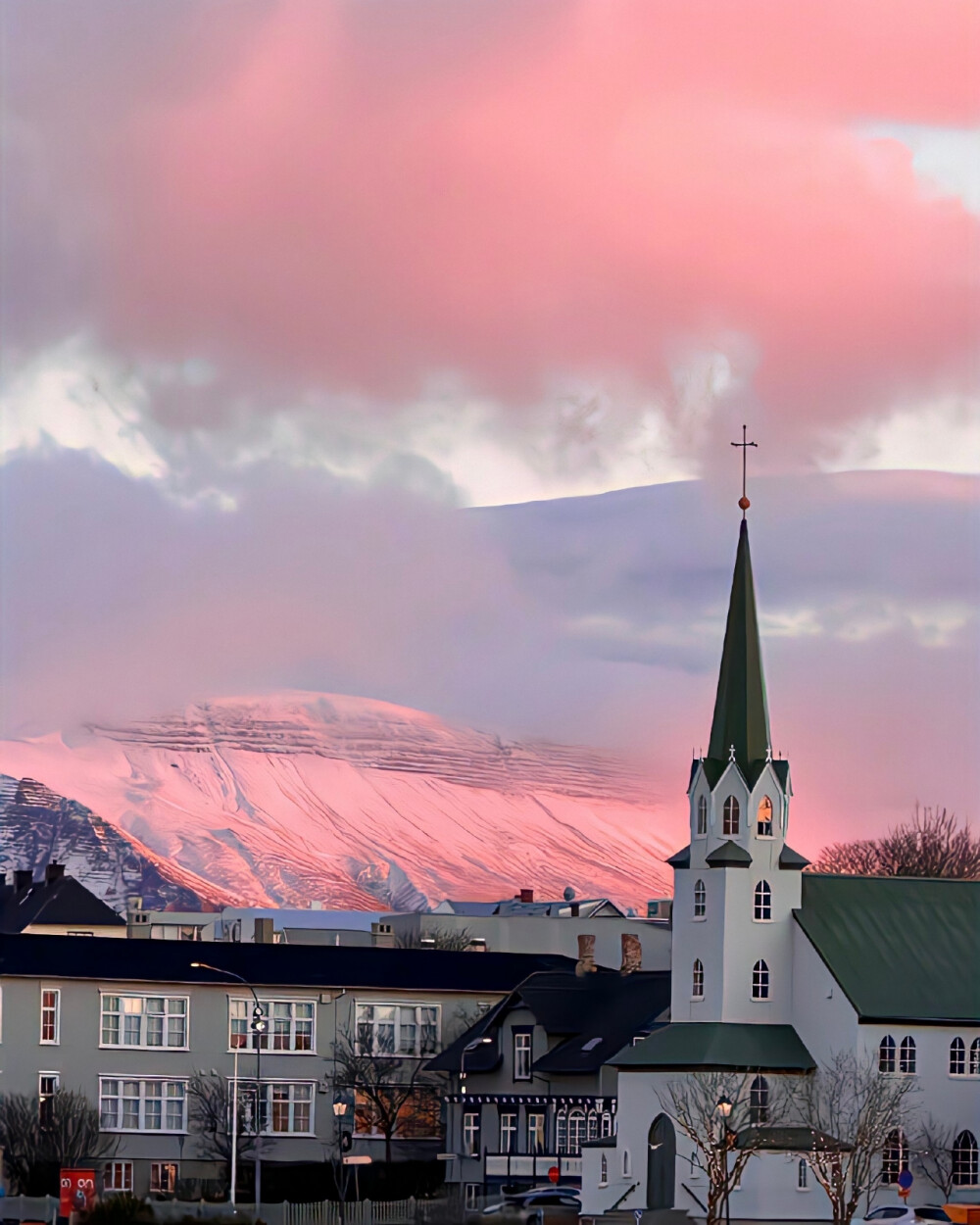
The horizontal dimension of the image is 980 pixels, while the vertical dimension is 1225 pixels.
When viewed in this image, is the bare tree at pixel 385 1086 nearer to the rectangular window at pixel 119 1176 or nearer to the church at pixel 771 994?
the rectangular window at pixel 119 1176

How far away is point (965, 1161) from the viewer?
10006cm

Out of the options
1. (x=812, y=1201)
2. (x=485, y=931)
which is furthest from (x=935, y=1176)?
(x=485, y=931)

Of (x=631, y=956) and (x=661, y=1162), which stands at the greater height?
(x=631, y=956)

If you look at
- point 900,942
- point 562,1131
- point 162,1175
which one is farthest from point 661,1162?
point 162,1175

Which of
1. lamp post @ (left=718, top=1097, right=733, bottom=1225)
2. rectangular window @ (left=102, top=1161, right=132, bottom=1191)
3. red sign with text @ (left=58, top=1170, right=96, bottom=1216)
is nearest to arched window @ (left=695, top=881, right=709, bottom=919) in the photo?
lamp post @ (left=718, top=1097, right=733, bottom=1225)

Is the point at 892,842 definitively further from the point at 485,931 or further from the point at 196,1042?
the point at 196,1042

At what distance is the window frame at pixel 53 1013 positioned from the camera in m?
124

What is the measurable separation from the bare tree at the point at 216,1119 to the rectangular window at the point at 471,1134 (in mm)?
10384

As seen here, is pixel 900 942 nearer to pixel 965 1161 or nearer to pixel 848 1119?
pixel 965 1161

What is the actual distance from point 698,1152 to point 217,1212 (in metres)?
20.7

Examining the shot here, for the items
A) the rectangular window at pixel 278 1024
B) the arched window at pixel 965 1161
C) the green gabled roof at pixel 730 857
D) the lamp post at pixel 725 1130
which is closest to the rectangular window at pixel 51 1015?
the rectangular window at pixel 278 1024

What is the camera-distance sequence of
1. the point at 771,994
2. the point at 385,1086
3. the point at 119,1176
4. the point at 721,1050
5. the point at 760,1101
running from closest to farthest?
the point at 760,1101, the point at 721,1050, the point at 771,994, the point at 119,1176, the point at 385,1086

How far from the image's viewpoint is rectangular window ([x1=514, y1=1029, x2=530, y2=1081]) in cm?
11738

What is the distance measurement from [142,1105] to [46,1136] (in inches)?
306
